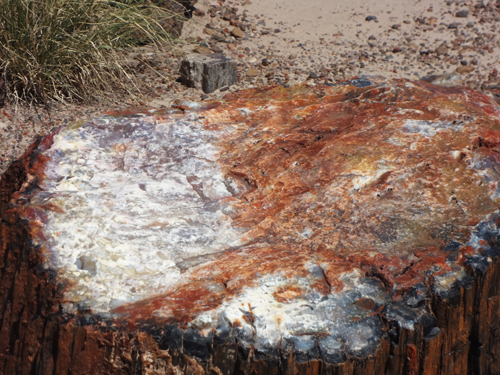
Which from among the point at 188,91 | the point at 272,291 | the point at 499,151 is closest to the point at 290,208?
the point at 272,291

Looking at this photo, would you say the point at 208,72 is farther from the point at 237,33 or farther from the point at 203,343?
the point at 203,343

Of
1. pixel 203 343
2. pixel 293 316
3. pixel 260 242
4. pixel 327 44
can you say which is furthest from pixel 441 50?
pixel 203 343

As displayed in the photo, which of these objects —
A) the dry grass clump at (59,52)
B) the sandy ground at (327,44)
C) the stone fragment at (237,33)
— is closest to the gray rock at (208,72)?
the sandy ground at (327,44)

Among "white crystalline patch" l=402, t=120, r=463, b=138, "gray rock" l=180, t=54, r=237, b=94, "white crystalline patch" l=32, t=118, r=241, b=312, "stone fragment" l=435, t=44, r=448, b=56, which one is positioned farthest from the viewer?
"stone fragment" l=435, t=44, r=448, b=56

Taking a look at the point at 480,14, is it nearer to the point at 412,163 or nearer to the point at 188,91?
the point at 188,91

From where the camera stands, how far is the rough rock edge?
1.16m

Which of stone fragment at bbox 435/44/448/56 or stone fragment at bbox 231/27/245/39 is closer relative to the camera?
stone fragment at bbox 435/44/448/56

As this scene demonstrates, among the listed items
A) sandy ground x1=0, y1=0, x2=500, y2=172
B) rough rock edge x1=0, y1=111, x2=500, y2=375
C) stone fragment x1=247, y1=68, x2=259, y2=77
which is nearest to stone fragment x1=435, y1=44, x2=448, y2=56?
sandy ground x1=0, y1=0, x2=500, y2=172

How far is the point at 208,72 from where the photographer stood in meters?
4.03

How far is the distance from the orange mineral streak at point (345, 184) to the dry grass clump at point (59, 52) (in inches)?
77.5

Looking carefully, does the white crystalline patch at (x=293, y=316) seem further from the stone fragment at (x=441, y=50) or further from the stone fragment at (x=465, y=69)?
the stone fragment at (x=441, y=50)

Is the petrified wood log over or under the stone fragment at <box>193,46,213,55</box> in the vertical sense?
over

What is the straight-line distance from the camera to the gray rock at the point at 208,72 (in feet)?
13.2

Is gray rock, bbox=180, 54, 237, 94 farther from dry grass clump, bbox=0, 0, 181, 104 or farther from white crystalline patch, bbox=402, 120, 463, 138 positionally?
white crystalline patch, bbox=402, 120, 463, 138
